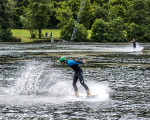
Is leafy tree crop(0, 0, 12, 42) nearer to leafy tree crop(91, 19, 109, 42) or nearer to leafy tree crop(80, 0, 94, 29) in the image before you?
leafy tree crop(91, 19, 109, 42)

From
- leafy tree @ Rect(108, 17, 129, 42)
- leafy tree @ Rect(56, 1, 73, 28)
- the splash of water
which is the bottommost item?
the splash of water

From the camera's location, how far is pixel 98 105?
525 inches

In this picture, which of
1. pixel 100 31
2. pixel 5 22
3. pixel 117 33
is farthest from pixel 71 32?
pixel 5 22

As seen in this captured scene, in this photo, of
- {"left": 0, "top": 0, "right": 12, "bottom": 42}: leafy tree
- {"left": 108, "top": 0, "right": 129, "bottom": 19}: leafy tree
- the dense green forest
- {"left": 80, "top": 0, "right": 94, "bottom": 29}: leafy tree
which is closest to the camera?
{"left": 0, "top": 0, "right": 12, "bottom": 42}: leafy tree

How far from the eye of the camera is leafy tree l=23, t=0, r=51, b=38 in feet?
334

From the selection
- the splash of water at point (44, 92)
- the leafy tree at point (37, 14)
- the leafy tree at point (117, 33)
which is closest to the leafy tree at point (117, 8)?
the leafy tree at point (117, 33)

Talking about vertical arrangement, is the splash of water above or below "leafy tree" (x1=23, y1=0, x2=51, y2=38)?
below

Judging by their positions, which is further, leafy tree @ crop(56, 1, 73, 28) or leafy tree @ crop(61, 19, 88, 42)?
leafy tree @ crop(56, 1, 73, 28)

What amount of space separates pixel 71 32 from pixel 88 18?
46.0ft

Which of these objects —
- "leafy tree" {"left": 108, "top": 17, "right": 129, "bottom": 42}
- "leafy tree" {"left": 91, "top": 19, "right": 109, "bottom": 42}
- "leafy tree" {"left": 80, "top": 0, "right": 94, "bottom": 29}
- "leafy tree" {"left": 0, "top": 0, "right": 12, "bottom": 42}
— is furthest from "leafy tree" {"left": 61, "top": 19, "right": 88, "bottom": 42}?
"leafy tree" {"left": 0, "top": 0, "right": 12, "bottom": 42}

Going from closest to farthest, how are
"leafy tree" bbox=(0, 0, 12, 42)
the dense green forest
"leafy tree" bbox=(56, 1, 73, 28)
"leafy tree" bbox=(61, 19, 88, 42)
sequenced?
"leafy tree" bbox=(0, 0, 12, 42) → the dense green forest → "leafy tree" bbox=(61, 19, 88, 42) → "leafy tree" bbox=(56, 1, 73, 28)

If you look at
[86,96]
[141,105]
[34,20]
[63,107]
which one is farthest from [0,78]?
[34,20]

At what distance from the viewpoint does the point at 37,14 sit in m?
103

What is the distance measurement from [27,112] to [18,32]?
320 feet
